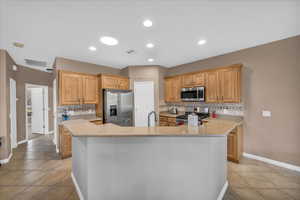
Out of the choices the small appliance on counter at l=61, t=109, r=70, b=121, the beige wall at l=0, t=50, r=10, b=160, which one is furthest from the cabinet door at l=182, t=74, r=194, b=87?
the beige wall at l=0, t=50, r=10, b=160

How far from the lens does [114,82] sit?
420 centimetres

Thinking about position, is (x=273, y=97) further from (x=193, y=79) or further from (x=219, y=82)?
(x=193, y=79)

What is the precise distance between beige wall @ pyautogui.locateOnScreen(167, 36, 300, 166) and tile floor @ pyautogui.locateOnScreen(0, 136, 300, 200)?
0.40 m

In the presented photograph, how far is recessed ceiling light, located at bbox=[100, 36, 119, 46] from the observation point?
101 inches

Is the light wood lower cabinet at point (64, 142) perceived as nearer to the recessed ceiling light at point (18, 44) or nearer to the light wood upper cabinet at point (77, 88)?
the light wood upper cabinet at point (77, 88)

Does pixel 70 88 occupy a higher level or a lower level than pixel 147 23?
lower

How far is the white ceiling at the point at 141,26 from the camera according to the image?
5.55 ft

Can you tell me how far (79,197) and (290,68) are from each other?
14.9 ft

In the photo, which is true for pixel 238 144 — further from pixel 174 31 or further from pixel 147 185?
pixel 174 31

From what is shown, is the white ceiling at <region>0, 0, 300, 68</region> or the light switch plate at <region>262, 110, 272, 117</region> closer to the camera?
the white ceiling at <region>0, 0, 300, 68</region>

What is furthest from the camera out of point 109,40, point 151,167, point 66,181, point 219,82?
point 219,82

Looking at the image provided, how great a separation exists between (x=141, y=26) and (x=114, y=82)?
2401 millimetres

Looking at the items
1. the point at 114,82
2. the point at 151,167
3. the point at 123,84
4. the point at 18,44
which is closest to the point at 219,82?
the point at 151,167

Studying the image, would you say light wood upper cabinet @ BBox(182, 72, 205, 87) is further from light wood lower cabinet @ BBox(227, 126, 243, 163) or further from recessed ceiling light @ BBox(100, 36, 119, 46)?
recessed ceiling light @ BBox(100, 36, 119, 46)
